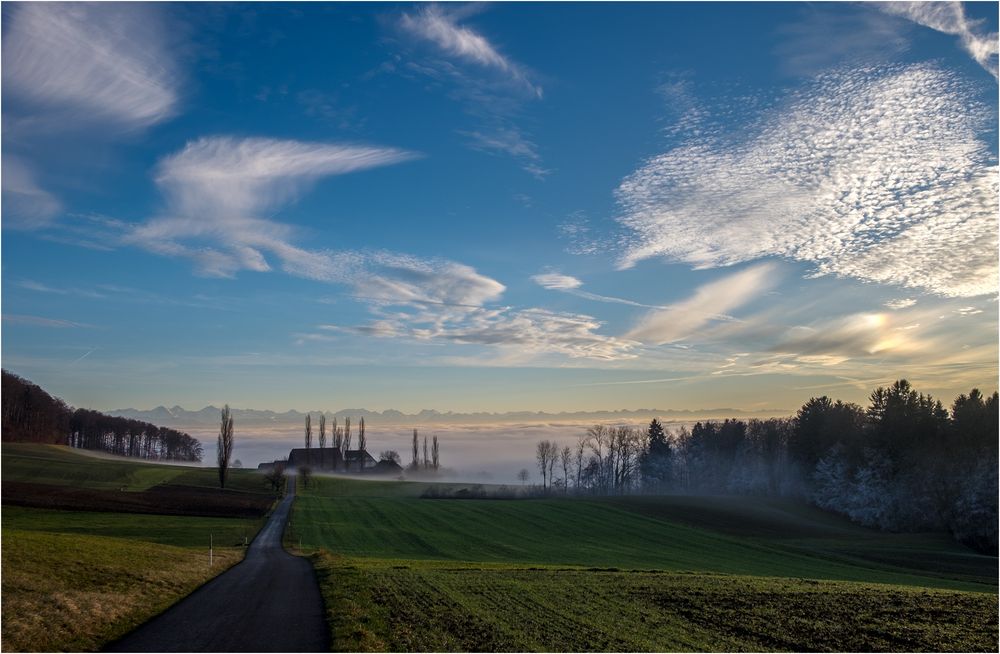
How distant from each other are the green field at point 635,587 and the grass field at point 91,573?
7.67m

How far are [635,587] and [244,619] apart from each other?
1937 cm

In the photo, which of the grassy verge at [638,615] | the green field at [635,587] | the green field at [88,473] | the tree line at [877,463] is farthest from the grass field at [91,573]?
the tree line at [877,463]

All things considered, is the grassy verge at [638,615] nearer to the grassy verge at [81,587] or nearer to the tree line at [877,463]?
the grassy verge at [81,587]

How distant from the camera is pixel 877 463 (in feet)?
352

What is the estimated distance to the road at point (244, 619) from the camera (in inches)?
803

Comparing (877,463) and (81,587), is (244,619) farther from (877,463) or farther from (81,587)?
(877,463)

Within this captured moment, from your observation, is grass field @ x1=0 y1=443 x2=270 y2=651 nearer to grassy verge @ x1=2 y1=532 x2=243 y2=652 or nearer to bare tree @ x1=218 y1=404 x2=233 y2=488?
grassy verge @ x1=2 y1=532 x2=243 y2=652

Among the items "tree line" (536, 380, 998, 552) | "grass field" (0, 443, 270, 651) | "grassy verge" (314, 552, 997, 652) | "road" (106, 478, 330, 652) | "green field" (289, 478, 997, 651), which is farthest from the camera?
"tree line" (536, 380, 998, 552)

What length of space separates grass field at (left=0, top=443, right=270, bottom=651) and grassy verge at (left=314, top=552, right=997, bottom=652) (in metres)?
7.95

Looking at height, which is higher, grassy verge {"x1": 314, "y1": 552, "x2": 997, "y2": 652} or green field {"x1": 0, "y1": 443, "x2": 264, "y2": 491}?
grassy verge {"x1": 314, "y1": 552, "x2": 997, "y2": 652}

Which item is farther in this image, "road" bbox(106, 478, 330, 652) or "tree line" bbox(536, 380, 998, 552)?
"tree line" bbox(536, 380, 998, 552)

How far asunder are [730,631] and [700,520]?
237 feet

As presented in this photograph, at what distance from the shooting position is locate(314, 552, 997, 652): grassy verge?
21.4 metres

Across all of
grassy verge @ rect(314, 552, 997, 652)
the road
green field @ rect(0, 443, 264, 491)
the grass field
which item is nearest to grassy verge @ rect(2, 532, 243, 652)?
the grass field
